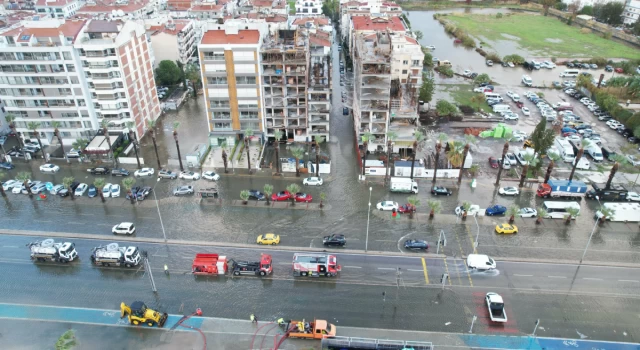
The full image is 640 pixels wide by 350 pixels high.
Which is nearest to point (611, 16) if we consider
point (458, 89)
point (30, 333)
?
point (458, 89)

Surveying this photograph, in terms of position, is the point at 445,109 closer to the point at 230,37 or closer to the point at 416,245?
the point at 416,245

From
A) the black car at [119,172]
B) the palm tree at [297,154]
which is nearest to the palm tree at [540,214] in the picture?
the palm tree at [297,154]

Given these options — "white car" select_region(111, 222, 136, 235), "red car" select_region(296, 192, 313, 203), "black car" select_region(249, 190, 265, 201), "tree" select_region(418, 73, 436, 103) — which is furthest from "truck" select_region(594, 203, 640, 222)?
"white car" select_region(111, 222, 136, 235)

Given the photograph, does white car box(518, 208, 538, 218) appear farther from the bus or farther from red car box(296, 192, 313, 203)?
red car box(296, 192, 313, 203)

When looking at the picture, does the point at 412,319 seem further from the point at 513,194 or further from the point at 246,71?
the point at 246,71

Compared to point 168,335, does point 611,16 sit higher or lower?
higher

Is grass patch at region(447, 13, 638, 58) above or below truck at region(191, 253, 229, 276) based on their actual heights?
above
